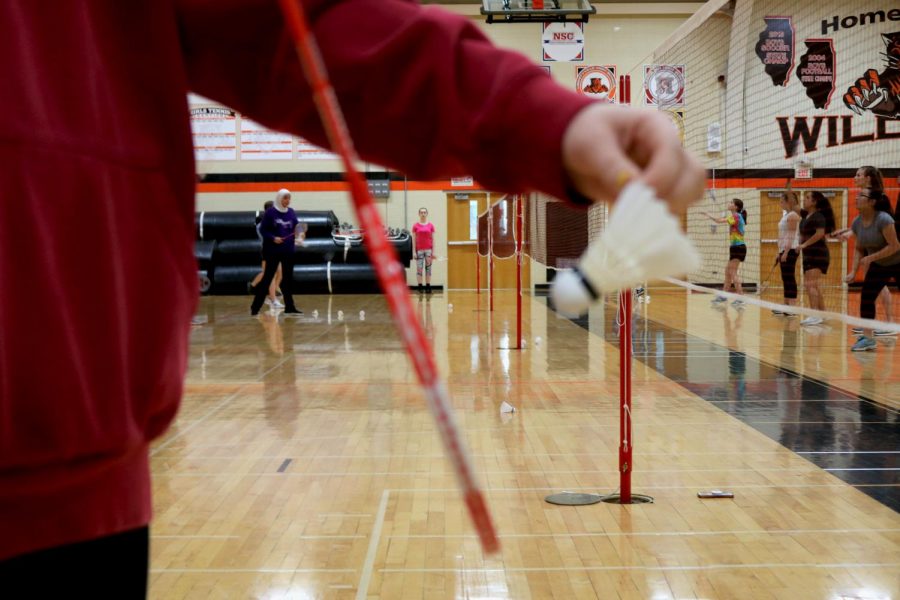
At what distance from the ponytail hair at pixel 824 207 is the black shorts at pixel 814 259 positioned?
15.0 inches

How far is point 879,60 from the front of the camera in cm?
1405

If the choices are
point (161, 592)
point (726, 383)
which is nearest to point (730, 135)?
point (726, 383)

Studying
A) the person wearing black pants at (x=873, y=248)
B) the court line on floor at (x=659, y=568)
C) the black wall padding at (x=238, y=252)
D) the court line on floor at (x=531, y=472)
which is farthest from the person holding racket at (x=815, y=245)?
the black wall padding at (x=238, y=252)

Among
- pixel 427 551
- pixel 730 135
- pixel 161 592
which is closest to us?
pixel 161 592

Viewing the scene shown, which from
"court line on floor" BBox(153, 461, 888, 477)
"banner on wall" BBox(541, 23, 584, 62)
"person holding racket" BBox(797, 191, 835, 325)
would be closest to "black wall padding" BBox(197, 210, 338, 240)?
"banner on wall" BBox(541, 23, 584, 62)

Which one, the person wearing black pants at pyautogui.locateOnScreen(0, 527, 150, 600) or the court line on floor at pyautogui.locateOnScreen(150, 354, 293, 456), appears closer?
the person wearing black pants at pyautogui.locateOnScreen(0, 527, 150, 600)

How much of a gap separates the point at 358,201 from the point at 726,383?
671cm

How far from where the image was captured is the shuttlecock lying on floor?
1.60ft

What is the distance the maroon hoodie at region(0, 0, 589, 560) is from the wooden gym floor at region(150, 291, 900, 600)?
7.71 ft

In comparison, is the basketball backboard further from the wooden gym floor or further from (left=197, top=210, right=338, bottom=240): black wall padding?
the wooden gym floor

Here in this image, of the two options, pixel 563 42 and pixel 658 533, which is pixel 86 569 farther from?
pixel 563 42

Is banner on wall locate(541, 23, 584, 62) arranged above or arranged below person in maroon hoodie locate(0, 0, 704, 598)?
above

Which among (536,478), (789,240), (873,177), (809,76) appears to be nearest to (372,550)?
(536,478)

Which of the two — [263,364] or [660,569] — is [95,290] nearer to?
[660,569]
